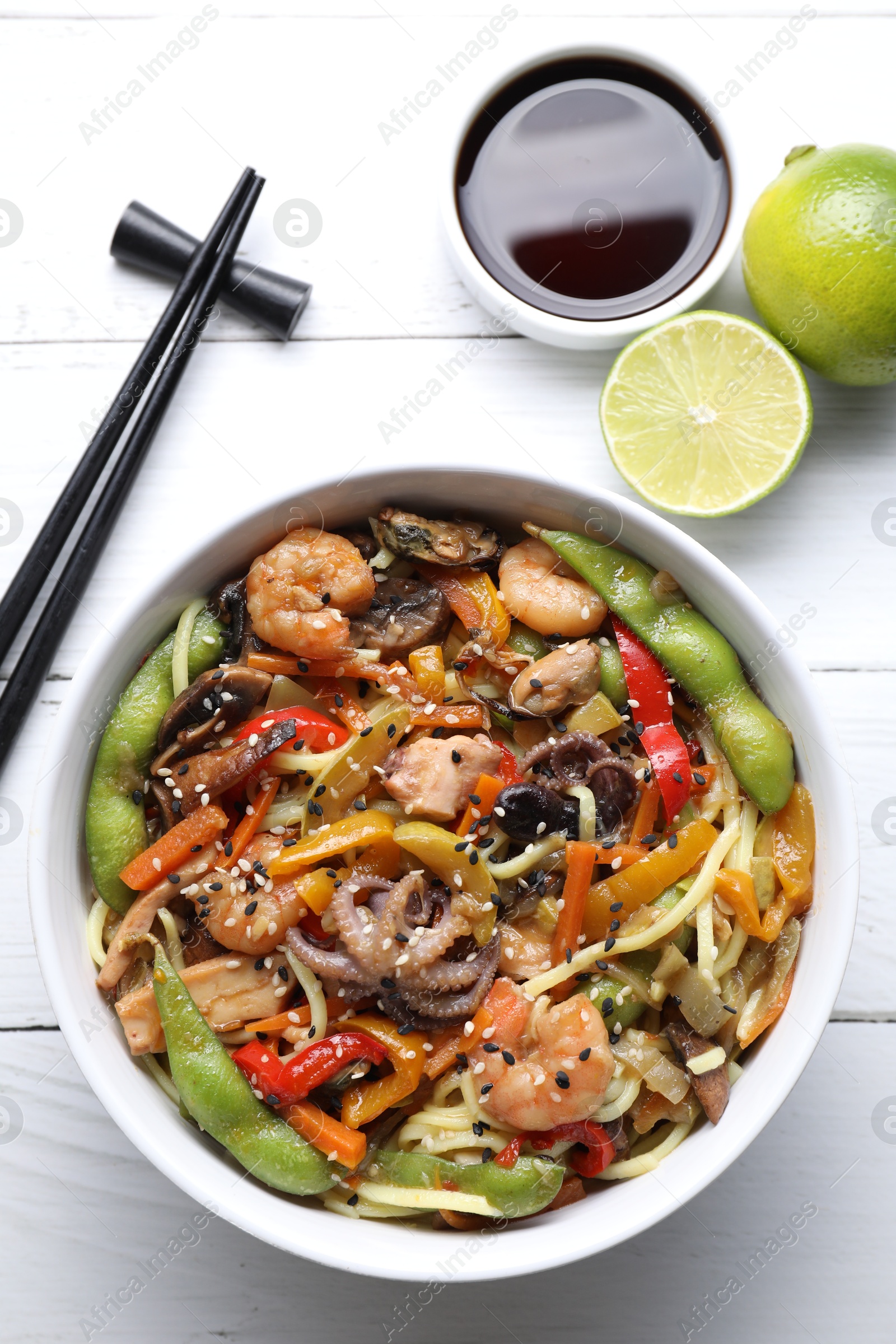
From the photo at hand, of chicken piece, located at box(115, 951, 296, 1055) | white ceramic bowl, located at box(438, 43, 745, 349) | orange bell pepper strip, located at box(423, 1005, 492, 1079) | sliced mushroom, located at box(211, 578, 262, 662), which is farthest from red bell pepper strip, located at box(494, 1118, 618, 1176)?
white ceramic bowl, located at box(438, 43, 745, 349)

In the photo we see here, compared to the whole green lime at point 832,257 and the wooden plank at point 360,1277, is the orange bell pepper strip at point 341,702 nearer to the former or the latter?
the wooden plank at point 360,1277

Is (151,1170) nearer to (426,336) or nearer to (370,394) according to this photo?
(370,394)

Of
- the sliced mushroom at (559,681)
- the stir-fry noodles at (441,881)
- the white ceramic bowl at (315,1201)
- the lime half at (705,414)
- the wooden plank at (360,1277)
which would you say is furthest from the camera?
the wooden plank at (360,1277)

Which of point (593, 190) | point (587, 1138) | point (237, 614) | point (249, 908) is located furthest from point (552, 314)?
point (587, 1138)

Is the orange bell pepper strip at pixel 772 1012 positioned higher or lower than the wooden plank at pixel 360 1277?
higher

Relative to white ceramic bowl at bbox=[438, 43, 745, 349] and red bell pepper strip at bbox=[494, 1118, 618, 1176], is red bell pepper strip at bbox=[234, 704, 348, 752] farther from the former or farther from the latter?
white ceramic bowl at bbox=[438, 43, 745, 349]

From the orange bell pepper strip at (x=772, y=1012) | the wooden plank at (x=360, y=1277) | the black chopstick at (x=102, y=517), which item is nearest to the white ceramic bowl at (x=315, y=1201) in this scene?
the orange bell pepper strip at (x=772, y=1012)

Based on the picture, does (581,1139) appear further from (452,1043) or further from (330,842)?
(330,842)
